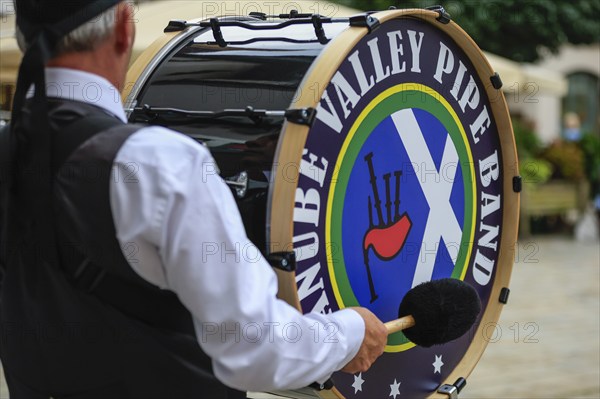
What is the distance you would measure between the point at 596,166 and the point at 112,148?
10.4 meters

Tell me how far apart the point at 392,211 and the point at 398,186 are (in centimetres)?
6

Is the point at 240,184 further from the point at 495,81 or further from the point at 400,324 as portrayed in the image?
the point at 495,81

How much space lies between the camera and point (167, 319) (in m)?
1.49

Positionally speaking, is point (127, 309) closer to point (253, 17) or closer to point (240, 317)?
point (240, 317)

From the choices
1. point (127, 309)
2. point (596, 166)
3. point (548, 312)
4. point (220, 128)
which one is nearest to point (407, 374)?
point (220, 128)

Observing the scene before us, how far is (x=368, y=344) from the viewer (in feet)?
5.32

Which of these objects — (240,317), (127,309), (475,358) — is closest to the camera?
(240,317)

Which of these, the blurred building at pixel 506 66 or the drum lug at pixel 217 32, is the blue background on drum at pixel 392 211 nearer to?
the drum lug at pixel 217 32

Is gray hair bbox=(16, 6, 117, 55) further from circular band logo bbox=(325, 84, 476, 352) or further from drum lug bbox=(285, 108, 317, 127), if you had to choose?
circular band logo bbox=(325, 84, 476, 352)

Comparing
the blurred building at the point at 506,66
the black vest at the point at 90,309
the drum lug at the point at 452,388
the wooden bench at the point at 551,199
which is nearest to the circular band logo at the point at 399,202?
the drum lug at the point at 452,388

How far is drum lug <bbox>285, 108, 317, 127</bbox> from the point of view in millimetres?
1747

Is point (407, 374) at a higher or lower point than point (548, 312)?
higher

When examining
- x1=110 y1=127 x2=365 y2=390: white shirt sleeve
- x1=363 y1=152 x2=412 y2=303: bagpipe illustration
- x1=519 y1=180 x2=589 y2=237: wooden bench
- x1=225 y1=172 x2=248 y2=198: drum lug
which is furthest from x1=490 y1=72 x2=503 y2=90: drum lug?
x1=519 y1=180 x2=589 y2=237: wooden bench

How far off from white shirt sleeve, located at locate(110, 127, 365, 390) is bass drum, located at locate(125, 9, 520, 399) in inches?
6.0
